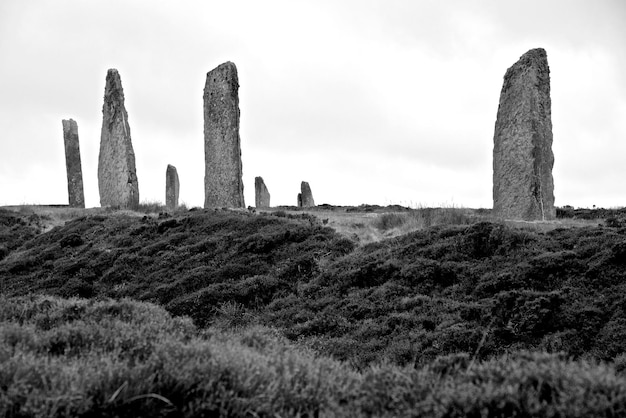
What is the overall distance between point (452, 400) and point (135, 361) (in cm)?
239

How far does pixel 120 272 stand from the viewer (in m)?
16.6

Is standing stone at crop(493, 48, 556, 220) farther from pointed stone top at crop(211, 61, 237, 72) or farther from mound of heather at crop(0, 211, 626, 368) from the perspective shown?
pointed stone top at crop(211, 61, 237, 72)

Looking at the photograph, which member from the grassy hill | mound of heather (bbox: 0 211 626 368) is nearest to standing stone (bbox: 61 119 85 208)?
the grassy hill

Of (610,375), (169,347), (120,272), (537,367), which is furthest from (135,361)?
(120,272)

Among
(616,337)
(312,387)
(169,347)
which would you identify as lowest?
(616,337)

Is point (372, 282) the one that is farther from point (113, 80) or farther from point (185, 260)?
point (113, 80)

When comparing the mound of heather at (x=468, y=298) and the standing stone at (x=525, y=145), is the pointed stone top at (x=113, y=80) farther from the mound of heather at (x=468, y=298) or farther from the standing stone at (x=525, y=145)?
the mound of heather at (x=468, y=298)

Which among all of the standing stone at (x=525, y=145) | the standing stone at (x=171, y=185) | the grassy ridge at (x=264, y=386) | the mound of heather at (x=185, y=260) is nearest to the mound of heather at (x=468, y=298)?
the mound of heather at (x=185, y=260)

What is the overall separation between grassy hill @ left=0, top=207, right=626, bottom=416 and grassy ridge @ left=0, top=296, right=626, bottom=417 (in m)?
0.02

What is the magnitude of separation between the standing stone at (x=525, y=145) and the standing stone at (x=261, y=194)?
20.6 metres

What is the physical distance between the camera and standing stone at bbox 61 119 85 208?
32.9 metres

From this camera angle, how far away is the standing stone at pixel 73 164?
108 feet

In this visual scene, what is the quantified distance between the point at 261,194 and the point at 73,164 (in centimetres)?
1176

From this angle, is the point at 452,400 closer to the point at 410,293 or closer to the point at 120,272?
the point at 410,293
